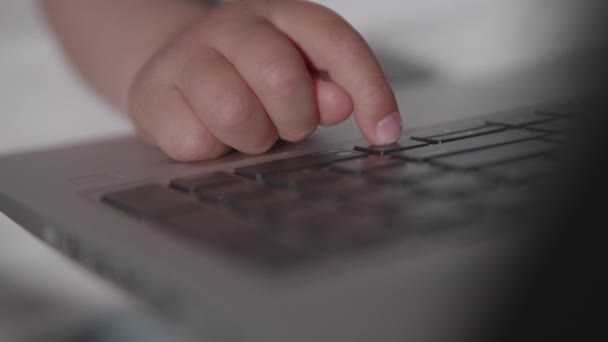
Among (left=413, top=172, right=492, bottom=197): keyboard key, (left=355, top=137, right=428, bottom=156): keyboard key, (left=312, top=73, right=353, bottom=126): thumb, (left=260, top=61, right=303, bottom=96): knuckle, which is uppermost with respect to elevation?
(left=260, top=61, right=303, bottom=96): knuckle

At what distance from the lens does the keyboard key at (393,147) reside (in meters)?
0.42

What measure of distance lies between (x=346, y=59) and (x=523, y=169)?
0.18 m

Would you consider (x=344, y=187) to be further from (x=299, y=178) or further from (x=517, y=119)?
(x=517, y=119)

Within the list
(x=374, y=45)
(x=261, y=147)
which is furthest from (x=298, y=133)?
(x=374, y=45)

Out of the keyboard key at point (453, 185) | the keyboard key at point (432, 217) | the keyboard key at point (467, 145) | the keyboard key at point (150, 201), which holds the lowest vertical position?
the keyboard key at point (432, 217)

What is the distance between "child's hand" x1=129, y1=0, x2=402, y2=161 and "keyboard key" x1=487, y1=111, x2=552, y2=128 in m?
0.07

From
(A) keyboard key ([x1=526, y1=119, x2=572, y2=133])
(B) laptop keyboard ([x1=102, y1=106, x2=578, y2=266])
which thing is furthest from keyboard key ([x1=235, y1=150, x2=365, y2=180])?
(A) keyboard key ([x1=526, y1=119, x2=572, y2=133])

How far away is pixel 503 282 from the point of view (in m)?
0.20

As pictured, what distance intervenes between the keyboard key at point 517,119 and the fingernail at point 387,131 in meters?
0.07

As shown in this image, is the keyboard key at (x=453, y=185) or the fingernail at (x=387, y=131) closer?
the keyboard key at (x=453, y=185)

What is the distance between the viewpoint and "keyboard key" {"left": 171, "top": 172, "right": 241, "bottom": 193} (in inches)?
14.2

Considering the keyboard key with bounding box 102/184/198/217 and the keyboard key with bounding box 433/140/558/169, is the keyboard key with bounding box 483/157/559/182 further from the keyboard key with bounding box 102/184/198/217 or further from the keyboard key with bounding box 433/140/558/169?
the keyboard key with bounding box 102/184/198/217

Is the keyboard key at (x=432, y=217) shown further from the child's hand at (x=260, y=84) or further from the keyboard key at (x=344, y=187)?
Answer: the child's hand at (x=260, y=84)

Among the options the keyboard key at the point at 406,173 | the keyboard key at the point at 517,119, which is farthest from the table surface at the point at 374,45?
the keyboard key at the point at 406,173
